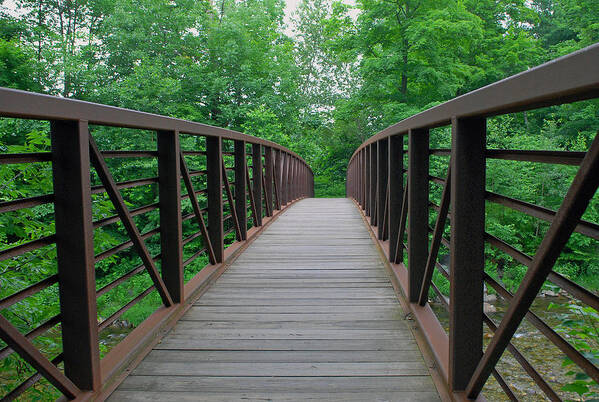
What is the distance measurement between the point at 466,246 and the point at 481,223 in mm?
97

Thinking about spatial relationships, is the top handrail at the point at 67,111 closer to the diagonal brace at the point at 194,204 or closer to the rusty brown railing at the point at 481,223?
the diagonal brace at the point at 194,204

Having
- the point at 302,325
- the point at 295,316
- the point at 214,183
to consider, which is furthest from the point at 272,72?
the point at 302,325

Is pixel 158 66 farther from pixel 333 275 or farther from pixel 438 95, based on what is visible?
pixel 333 275

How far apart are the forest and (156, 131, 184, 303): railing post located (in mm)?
8420

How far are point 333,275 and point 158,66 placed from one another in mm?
15196

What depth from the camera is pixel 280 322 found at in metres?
2.84

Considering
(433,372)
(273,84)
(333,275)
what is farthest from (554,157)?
(273,84)

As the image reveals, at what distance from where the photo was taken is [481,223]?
1801 millimetres

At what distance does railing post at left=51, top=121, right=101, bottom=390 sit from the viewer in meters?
1.79

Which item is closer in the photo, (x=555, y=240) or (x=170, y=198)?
(x=555, y=240)

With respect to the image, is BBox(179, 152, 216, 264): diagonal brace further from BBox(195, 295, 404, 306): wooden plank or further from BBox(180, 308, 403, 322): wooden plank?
BBox(180, 308, 403, 322): wooden plank

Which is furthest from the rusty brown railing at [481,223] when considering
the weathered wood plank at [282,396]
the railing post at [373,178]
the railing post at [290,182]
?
the railing post at [290,182]

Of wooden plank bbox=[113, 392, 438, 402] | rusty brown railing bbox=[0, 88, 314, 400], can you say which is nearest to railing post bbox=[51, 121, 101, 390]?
rusty brown railing bbox=[0, 88, 314, 400]

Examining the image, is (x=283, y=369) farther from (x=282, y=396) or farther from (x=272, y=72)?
(x=272, y=72)
